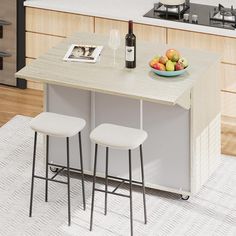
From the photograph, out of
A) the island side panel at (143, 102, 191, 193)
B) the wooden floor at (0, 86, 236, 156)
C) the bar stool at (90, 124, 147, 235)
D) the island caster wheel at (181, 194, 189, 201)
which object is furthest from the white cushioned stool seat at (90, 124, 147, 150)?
the wooden floor at (0, 86, 236, 156)

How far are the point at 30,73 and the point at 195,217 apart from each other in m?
1.48

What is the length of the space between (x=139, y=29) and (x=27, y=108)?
3.96 ft

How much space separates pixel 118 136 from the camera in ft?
18.3

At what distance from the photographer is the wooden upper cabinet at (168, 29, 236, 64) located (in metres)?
7.07

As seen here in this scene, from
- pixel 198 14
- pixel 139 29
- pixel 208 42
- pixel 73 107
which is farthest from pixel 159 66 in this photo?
pixel 198 14

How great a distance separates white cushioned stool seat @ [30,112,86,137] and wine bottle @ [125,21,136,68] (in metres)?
0.53

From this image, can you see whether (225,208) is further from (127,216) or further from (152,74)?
(152,74)

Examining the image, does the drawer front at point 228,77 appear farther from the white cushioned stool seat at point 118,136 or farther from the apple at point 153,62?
the white cushioned stool seat at point 118,136

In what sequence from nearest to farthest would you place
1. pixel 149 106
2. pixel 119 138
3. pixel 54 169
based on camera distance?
pixel 119 138 < pixel 149 106 < pixel 54 169

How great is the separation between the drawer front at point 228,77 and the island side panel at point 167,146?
4.53 ft

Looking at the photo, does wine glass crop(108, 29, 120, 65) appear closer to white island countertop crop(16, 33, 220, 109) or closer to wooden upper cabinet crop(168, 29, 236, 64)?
white island countertop crop(16, 33, 220, 109)

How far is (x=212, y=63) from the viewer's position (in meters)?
6.12

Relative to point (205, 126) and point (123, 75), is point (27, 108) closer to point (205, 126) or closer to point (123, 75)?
point (123, 75)

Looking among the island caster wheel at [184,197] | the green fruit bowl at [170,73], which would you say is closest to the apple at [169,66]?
the green fruit bowl at [170,73]
